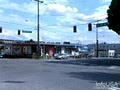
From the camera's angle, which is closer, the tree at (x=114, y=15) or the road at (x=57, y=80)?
the road at (x=57, y=80)

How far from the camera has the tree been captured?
49.8 m

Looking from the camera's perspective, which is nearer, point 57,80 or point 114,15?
point 57,80

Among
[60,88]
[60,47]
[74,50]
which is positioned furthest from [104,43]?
[60,88]

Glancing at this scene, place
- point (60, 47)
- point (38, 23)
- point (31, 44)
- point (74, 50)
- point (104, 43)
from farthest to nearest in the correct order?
1. point (104, 43)
2. point (74, 50)
3. point (60, 47)
4. point (31, 44)
5. point (38, 23)

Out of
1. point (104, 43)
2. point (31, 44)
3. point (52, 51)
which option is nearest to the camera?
point (31, 44)

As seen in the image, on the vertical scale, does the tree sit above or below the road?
above

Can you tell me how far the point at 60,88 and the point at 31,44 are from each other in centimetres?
7731

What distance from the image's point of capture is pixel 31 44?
304 ft

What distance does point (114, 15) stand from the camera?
168ft

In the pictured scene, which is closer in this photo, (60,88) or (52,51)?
(60,88)

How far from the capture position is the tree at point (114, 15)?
49806mm

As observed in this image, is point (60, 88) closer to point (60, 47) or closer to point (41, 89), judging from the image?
point (41, 89)

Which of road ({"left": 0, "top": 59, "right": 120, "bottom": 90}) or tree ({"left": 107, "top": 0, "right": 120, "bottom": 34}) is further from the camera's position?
tree ({"left": 107, "top": 0, "right": 120, "bottom": 34})

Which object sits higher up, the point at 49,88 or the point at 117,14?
the point at 117,14
